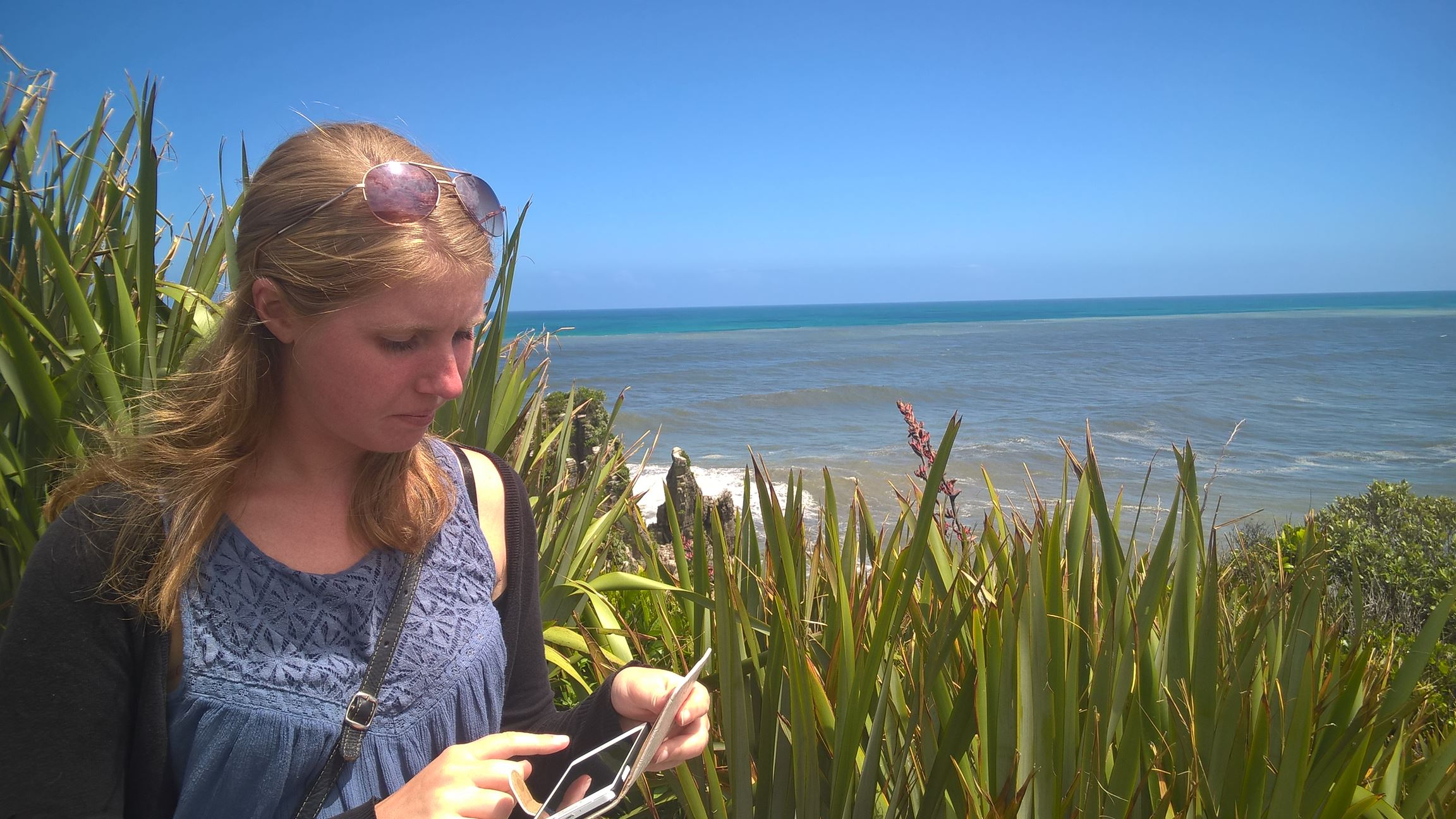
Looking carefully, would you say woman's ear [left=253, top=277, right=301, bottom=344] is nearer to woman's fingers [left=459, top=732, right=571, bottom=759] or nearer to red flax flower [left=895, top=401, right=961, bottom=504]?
woman's fingers [left=459, top=732, right=571, bottom=759]

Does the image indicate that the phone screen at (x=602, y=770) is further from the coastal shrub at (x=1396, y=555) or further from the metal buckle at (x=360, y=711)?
the coastal shrub at (x=1396, y=555)

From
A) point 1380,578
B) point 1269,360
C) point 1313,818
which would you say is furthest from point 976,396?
point 1313,818

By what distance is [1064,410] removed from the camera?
68.9 feet

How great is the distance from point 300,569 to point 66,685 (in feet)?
0.98

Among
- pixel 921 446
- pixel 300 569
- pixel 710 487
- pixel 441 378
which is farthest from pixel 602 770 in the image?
pixel 710 487

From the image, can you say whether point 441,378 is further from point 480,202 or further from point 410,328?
point 480,202

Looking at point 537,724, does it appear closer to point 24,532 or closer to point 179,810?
point 179,810

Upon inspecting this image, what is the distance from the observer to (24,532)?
2.12 metres

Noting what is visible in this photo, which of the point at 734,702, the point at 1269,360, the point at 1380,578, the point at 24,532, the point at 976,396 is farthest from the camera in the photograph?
the point at 1269,360

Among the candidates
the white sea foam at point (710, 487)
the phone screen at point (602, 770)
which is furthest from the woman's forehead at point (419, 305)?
the white sea foam at point (710, 487)

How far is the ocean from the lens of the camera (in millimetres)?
12008

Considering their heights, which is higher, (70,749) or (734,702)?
(70,749)

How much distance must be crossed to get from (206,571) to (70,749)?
253mm

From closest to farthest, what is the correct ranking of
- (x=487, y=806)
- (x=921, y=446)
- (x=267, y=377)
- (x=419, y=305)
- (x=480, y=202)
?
(x=487, y=806) → (x=419, y=305) → (x=267, y=377) → (x=480, y=202) → (x=921, y=446)
